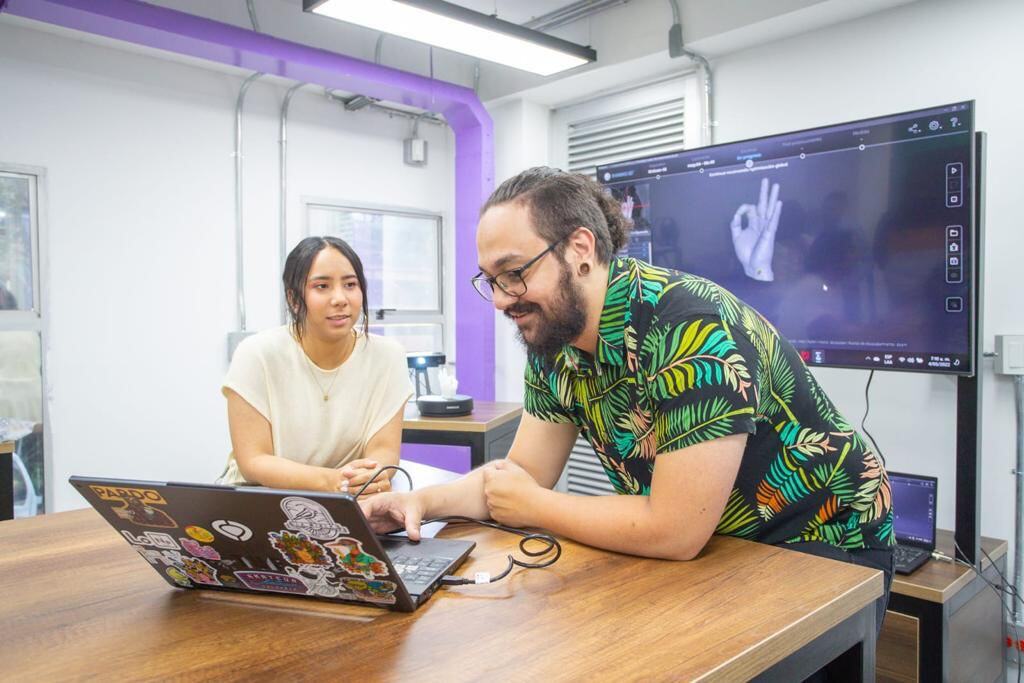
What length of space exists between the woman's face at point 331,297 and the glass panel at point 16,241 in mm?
2240

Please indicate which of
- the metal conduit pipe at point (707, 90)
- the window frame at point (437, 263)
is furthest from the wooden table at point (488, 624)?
the window frame at point (437, 263)

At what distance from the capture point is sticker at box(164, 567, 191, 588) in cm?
97

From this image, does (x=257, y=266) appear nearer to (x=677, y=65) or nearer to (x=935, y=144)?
(x=677, y=65)

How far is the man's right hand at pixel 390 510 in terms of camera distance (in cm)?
117

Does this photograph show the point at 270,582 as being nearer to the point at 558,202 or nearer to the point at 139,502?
the point at 139,502

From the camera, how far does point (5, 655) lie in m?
0.79

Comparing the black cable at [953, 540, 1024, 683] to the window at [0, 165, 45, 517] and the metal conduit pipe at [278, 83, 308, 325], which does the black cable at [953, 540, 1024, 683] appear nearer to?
the metal conduit pipe at [278, 83, 308, 325]

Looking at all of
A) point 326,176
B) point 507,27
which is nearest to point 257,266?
point 326,176

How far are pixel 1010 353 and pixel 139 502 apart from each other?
2.74 metres

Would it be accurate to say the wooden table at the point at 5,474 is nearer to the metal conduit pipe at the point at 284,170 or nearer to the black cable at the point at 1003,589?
the metal conduit pipe at the point at 284,170

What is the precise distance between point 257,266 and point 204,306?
0.39 meters

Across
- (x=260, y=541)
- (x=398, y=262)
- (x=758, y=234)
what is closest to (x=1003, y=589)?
(x=758, y=234)

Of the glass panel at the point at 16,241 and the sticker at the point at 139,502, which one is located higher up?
the glass panel at the point at 16,241

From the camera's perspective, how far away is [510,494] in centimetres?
121
